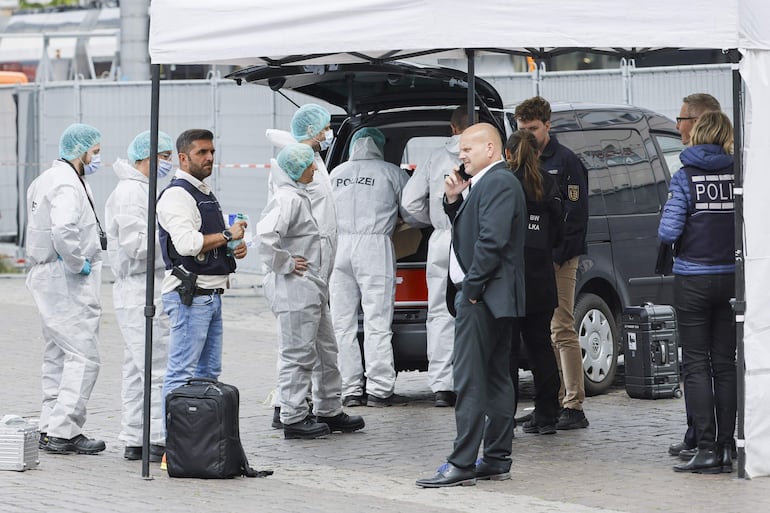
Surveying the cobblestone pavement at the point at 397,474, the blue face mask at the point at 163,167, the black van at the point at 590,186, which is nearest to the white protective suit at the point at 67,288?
the cobblestone pavement at the point at 397,474

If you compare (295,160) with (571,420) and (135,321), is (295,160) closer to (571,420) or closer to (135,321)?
(135,321)

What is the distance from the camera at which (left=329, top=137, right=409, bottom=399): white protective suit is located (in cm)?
1074

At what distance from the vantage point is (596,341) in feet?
36.5

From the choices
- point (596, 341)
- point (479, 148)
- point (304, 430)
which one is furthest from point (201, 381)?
point (596, 341)

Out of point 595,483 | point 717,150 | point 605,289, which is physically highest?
point 717,150

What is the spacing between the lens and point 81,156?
9.30 m

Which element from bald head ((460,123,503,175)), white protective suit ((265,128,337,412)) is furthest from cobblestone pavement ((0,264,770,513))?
bald head ((460,123,503,175))

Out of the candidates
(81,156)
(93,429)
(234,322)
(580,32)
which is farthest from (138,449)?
(234,322)

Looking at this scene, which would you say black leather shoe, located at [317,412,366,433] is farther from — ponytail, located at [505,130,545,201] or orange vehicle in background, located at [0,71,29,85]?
orange vehicle in background, located at [0,71,29,85]

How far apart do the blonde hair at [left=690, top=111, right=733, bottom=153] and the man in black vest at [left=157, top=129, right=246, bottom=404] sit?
2.63 m

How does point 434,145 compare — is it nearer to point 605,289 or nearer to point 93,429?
point 605,289

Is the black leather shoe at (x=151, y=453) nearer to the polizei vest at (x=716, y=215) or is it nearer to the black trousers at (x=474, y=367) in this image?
the black trousers at (x=474, y=367)

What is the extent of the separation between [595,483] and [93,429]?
12.2ft

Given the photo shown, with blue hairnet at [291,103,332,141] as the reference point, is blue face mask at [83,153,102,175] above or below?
below
